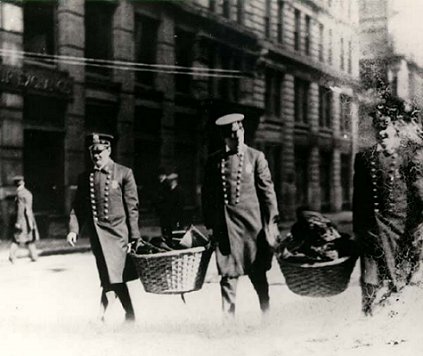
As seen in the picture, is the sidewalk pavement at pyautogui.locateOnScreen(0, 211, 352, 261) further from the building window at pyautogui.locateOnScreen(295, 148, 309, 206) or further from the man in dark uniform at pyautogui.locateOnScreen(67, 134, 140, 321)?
the building window at pyautogui.locateOnScreen(295, 148, 309, 206)

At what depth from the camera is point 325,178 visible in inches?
155

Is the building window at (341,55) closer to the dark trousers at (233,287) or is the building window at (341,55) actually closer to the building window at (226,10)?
the building window at (226,10)

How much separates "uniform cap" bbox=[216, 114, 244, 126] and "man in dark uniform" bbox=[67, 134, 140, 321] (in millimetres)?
667

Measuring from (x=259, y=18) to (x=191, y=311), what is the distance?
2.06 m

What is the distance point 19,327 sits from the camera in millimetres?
3723

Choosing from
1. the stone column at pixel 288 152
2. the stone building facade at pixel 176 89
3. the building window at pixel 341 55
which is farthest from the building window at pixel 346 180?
the building window at pixel 341 55

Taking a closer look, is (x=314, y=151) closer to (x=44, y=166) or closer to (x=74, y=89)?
(x=74, y=89)

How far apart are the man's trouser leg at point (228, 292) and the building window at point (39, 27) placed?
183 cm

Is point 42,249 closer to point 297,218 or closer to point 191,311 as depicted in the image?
point 191,311

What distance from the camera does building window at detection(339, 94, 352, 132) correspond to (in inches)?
158

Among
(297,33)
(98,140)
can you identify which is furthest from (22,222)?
(297,33)

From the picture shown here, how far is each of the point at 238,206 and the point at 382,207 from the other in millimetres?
1034

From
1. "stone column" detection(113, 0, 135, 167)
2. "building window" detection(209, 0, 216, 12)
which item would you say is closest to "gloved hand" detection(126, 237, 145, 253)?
"stone column" detection(113, 0, 135, 167)

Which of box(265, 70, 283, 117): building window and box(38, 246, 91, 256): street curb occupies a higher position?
box(265, 70, 283, 117): building window
